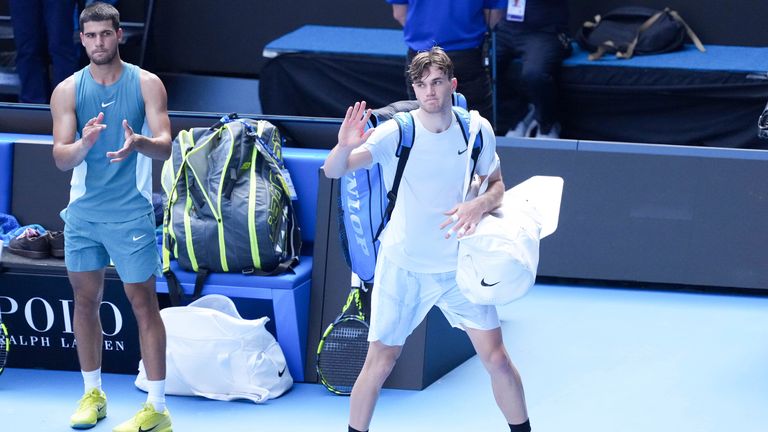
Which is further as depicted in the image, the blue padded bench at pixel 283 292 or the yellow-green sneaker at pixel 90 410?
the blue padded bench at pixel 283 292

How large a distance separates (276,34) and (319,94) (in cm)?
150

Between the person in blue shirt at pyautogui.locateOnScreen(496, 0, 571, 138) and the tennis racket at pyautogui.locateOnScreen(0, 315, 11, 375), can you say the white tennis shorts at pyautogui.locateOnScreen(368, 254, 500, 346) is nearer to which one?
the tennis racket at pyautogui.locateOnScreen(0, 315, 11, 375)

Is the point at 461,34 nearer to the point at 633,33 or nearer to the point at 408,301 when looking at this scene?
the point at 633,33

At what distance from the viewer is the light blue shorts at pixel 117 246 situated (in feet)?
14.0

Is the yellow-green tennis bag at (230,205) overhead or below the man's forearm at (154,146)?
below

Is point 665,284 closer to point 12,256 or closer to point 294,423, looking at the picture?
point 294,423

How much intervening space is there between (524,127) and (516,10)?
76 cm

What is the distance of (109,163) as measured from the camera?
13.9 feet

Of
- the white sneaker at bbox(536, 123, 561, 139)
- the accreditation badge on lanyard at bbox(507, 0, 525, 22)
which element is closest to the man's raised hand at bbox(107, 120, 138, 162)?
the accreditation badge on lanyard at bbox(507, 0, 525, 22)

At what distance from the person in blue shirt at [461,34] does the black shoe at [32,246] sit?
205 cm

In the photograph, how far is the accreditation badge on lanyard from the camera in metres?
6.64

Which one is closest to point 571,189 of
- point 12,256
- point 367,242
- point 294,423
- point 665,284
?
point 665,284

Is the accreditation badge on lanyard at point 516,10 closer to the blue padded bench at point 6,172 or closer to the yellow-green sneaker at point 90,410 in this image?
the blue padded bench at point 6,172

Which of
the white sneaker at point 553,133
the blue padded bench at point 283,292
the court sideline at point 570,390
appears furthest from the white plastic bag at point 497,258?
the white sneaker at point 553,133
